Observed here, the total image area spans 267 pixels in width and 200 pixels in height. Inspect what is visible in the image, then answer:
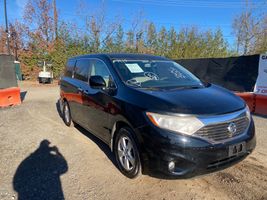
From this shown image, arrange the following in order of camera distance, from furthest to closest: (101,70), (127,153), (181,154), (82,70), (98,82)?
1. (82,70)
2. (101,70)
3. (98,82)
4. (127,153)
5. (181,154)

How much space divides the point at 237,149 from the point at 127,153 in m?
1.44

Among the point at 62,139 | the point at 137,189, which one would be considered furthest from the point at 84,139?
the point at 137,189

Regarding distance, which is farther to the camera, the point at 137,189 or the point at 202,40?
the point at 202,40

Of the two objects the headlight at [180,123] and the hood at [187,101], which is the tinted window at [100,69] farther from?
the headlight at [180,123]

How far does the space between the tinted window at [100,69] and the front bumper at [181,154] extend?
1.47m

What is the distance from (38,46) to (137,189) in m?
23.9

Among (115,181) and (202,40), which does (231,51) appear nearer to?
(202,40)

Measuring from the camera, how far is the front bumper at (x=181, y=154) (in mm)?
2861

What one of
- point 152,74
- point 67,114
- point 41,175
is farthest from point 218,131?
point 67,114

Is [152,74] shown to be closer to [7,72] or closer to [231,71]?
[7,72]

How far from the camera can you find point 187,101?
125 inches

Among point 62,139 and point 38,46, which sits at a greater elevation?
point 38,46

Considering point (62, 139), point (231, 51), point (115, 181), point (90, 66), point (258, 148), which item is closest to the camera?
point (115, 181)

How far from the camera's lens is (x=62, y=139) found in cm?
540
